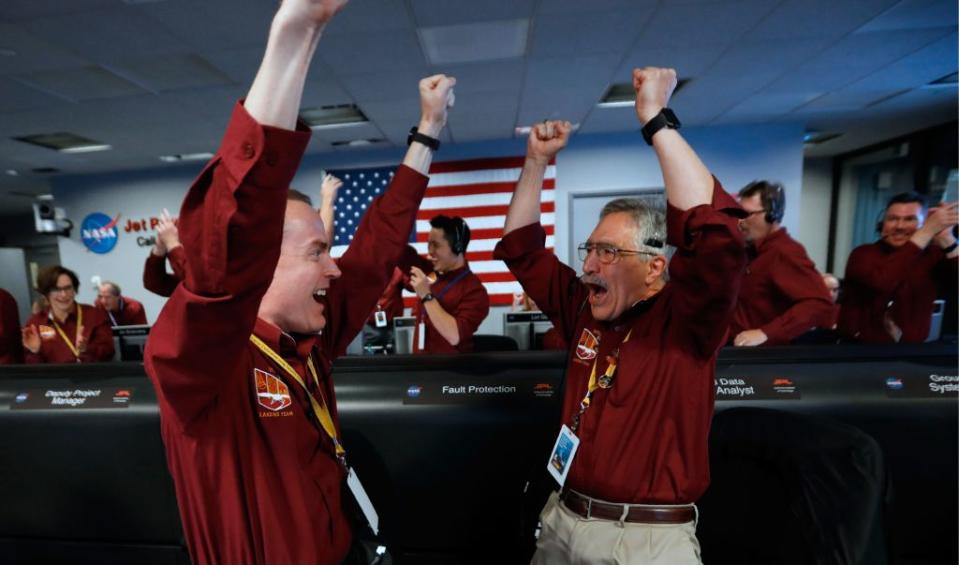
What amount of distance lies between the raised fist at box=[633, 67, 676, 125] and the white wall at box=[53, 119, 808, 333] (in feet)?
15.7

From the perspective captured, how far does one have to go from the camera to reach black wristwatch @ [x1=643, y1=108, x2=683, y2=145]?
0.85m

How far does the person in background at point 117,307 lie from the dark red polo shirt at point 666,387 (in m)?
4.37

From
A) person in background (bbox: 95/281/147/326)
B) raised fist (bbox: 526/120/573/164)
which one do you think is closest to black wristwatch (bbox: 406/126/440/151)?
raised fist (bbox: 526/120/573/164)

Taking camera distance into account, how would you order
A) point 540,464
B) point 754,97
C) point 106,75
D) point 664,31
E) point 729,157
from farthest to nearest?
point 729,157, point 754,97, point 106,75, point 664,31, point 540,464

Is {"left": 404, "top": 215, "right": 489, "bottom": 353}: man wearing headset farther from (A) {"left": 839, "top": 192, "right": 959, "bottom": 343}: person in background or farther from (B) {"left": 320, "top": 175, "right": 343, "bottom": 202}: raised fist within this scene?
(A) {"left": 839, "top": 192, "right": 959, "bottom": 343}: person in background

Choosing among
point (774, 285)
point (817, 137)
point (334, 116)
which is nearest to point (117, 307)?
point (334, 116)

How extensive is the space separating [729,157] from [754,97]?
117 cm

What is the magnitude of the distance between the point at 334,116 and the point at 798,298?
454 centimetres

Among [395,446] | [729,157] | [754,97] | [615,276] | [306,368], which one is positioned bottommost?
[395,446]

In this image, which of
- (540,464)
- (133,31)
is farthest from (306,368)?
(133,31)

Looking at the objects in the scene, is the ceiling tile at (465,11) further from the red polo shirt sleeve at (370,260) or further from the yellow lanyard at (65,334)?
the yellow lanyard at (65,334)

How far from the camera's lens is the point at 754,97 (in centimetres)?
443

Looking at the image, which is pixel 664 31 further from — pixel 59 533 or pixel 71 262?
pixel 71 262

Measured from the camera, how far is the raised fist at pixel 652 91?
0.89 metres
